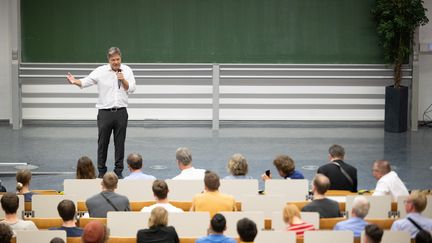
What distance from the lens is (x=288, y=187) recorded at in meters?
10.0

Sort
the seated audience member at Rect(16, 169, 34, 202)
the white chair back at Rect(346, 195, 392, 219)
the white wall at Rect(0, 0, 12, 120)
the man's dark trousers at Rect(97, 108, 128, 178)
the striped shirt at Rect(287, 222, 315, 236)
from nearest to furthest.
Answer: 1. the striped shirt at Rect(287, 222, 315, 236)
2. the white chair back at Rect(346, 195, 392, 219)
3. the seated audience member at Rect(16, 169, 34, 202)
4. the man's dark trousers at Rect(97, 108, 128, 178)
5. the white wall at Rect(0, 0, 12, 120)

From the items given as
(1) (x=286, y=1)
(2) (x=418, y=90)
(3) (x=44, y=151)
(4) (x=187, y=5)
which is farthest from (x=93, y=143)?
(2) (x=418, y=90)

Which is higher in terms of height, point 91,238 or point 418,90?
point 418,90

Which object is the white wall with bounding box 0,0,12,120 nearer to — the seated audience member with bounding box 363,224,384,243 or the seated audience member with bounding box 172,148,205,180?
the seated audience member with bounding box 172,148,205,180

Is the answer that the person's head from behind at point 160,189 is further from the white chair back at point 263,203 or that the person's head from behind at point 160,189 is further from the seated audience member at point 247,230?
the seated audience member at point 247,230

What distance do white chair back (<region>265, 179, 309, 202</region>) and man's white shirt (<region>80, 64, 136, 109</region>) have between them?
358cm

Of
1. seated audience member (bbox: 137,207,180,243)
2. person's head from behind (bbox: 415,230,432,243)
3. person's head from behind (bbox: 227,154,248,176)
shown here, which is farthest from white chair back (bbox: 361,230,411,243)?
person's head from behind (bbox: 227,154,248,176)

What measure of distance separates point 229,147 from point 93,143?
2.57 meters

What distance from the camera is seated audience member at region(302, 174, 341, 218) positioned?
8.92 meters

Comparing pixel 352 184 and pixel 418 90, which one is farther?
pixel 418 90

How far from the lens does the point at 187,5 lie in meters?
18.3

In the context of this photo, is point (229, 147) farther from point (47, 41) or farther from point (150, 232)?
point (150, 232)

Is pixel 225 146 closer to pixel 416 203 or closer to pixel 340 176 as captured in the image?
pixel 340 176

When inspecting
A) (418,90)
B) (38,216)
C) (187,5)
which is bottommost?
(38,216)
